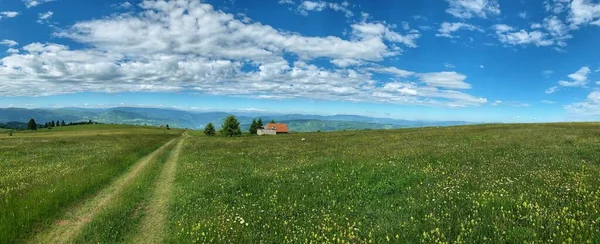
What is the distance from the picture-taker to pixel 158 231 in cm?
1077

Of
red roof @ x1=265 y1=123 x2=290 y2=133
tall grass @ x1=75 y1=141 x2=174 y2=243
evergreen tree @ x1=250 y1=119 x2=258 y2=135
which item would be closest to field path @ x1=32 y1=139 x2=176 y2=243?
tall grass @ x1=75 y1=141 x2=174 y2=243

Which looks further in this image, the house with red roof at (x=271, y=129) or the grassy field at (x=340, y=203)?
the house with red roof at (x=271, y=129)

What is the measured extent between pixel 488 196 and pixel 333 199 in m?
5.00

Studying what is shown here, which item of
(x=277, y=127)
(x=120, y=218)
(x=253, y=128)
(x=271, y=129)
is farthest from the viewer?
(x=277, y=127)

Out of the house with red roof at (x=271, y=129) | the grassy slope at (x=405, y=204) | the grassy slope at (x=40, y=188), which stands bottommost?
the house with red roof at (x=271, y=129)

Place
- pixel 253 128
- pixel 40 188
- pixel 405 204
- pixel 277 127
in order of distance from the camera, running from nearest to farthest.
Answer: pixel 405 204, pixel 40 188, pixel 253 128, pixel 277 127

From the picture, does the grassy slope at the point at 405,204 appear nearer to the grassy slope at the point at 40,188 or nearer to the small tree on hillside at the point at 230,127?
the grassy slope at the point at 40,188

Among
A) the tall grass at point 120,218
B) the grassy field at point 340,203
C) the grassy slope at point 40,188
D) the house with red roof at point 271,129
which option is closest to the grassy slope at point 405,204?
the grassy field at point 340,203

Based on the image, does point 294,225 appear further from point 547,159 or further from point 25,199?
point 547,159

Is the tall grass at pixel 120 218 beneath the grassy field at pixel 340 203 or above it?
beneath

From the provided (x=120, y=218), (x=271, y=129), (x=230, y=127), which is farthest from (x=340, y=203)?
(x=271, y=129)

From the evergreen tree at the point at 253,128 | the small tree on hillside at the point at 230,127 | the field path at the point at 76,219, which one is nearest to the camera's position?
the field path at the point at 76,219

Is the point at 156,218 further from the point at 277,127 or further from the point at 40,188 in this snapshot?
the point at 277,127

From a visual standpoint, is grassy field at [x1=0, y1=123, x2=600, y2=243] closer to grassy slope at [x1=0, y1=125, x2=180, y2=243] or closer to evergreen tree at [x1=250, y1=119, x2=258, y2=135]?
grassy slope at [x1=0, y1=125, x2=180, y2=243]
